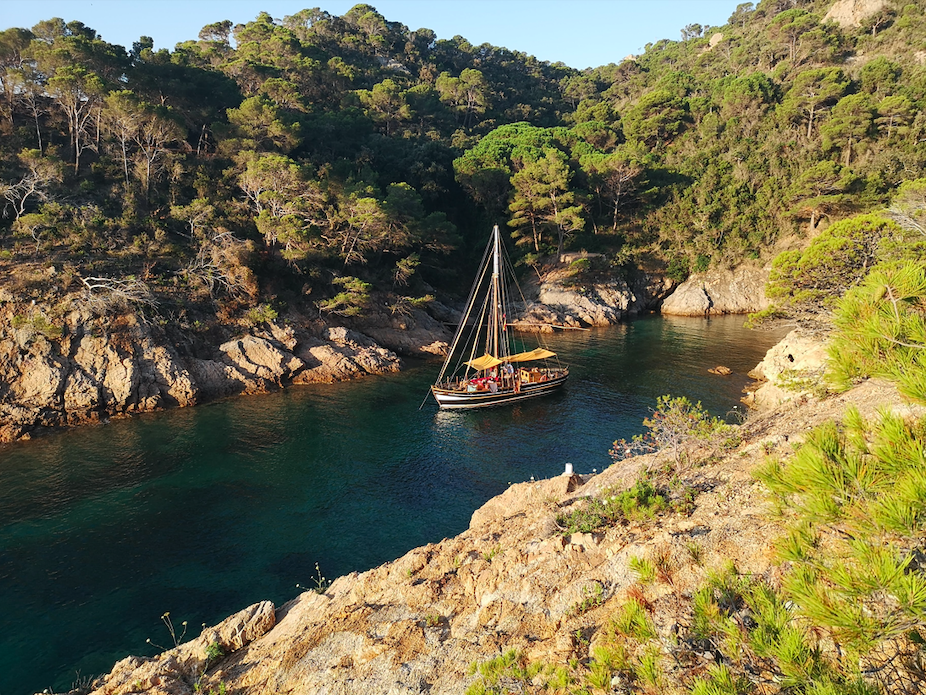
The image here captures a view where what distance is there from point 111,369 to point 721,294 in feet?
199

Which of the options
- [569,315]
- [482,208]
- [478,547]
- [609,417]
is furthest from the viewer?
[482,208]

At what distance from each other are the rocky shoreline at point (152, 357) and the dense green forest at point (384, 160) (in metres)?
2.22

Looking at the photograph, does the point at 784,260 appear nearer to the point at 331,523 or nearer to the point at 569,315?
the point at 331,523

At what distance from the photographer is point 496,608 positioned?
8.15 metres

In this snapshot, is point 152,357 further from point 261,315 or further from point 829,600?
point 829,600

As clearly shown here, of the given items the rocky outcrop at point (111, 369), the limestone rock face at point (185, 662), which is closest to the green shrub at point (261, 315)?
the rocky outcrop at point (111, 369)

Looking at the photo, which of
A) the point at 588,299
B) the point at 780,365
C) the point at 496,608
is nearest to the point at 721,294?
the point at 588,299

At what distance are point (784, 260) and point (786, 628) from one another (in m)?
21.4

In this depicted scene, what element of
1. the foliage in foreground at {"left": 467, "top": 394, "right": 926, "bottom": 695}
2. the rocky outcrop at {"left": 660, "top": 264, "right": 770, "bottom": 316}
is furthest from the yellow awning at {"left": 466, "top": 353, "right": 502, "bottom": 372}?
the rocky outcrop at {"left": 660, "top": 264, "right": 770, "bottom": 316}

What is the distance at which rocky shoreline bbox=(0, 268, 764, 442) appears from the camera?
2756 centimetres

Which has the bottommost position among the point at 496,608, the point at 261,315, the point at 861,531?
the point at 496,608

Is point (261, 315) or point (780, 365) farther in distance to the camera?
point (261, 315)

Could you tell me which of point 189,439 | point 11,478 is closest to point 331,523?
point 189,439

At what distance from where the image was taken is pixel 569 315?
54.9m
